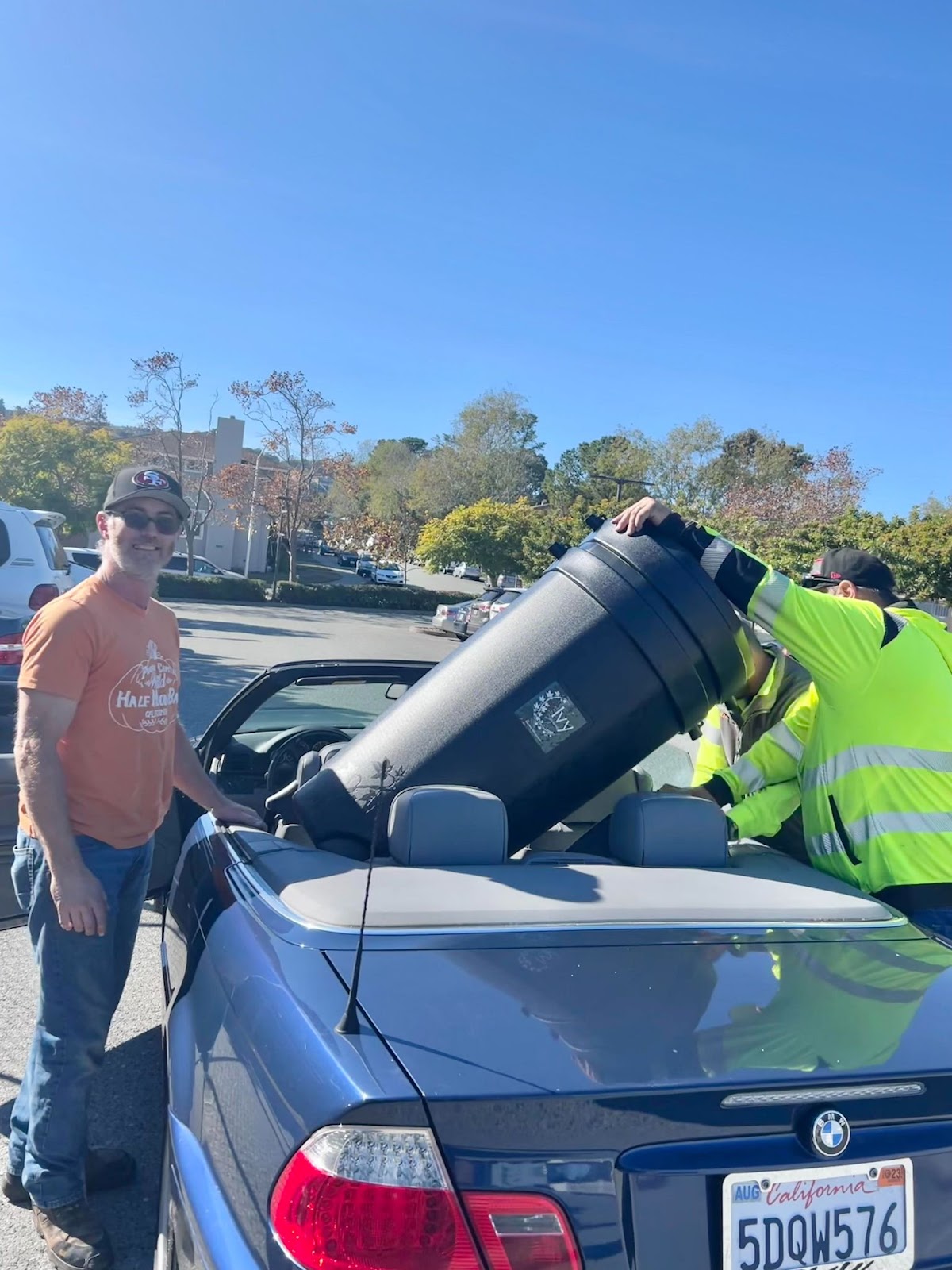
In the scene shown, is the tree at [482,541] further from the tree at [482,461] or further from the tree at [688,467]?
the tree at [482,461]

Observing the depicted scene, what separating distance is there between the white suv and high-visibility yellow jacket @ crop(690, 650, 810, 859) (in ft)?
17.7

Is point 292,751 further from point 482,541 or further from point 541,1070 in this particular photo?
point 482,541

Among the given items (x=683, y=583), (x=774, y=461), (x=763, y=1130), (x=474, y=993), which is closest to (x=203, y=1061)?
(x=474, y=993)

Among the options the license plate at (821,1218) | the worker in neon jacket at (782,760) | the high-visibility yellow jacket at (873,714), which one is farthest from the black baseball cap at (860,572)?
the license plate at (821,1218)

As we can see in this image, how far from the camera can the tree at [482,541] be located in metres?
34.7

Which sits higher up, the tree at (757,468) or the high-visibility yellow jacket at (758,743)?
the tree at (757,468)

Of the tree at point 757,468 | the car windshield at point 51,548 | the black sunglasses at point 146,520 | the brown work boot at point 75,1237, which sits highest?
the tree at point 757,468

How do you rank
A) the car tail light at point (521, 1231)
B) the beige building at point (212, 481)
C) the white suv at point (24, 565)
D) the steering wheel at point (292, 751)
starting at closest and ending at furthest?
the car tail light at point (521, 1231) → the steering wheel at point (292, 751) → the white suv at point (24, 565) → the beige building at point (212, 481)

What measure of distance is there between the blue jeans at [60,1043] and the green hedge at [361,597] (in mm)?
32869

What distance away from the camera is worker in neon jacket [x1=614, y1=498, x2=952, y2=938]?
2650 millimetres

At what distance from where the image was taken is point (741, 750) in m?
3.55

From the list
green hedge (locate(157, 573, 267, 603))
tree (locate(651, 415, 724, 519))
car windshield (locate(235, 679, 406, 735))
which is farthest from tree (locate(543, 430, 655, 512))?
car windshield (locate(235, 679, 406, 735))

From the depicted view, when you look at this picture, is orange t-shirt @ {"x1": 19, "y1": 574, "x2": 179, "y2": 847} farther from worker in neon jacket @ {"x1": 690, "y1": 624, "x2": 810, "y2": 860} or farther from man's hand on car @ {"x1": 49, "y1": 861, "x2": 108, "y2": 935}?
worker in neon jacket @ {"x1": 690, "y1": 624, "x2": 810, "y2": 860}

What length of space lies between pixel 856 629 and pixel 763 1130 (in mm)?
1534
